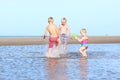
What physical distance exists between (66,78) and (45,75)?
77 cm

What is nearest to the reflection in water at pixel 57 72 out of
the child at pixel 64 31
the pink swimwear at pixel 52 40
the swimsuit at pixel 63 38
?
the pink swimwear at pixel 52 40

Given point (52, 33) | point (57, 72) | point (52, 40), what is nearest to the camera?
point (57, 72)

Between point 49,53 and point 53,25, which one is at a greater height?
point 53,25

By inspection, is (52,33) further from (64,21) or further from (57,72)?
(57,72)

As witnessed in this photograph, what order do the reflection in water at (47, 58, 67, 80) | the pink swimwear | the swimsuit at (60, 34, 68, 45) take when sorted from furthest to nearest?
the swimsuit at (60, 34, 68, 45) → the pink swimwear → the reflection in water at (47, 58, 67, 80)

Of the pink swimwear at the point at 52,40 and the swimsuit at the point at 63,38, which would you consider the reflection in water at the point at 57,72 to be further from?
the swimsuit at the point at 63,38

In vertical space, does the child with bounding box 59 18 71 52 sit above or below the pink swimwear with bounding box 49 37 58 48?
above

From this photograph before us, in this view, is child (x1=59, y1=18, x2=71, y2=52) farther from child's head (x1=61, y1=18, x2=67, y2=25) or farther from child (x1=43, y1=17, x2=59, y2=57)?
child (x1=43, y1=17, x2=59, y2=57)

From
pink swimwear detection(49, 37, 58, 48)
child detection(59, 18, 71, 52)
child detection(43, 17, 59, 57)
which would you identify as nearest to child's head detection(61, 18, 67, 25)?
child detection(59, 18, 71, 52)

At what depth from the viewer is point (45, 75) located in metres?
11.3

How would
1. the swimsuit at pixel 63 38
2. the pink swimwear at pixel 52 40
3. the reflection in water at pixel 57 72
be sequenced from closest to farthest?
1. the reflection in water at pixel 57 72
2. the pink swimwear at pixel 52 40
3. the swimsuit at pixel 63 38

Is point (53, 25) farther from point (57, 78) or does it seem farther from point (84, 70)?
point (57, 78)

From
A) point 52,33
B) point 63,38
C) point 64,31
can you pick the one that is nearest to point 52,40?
point 52,33

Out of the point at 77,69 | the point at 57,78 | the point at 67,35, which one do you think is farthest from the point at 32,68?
the point at 67,35
